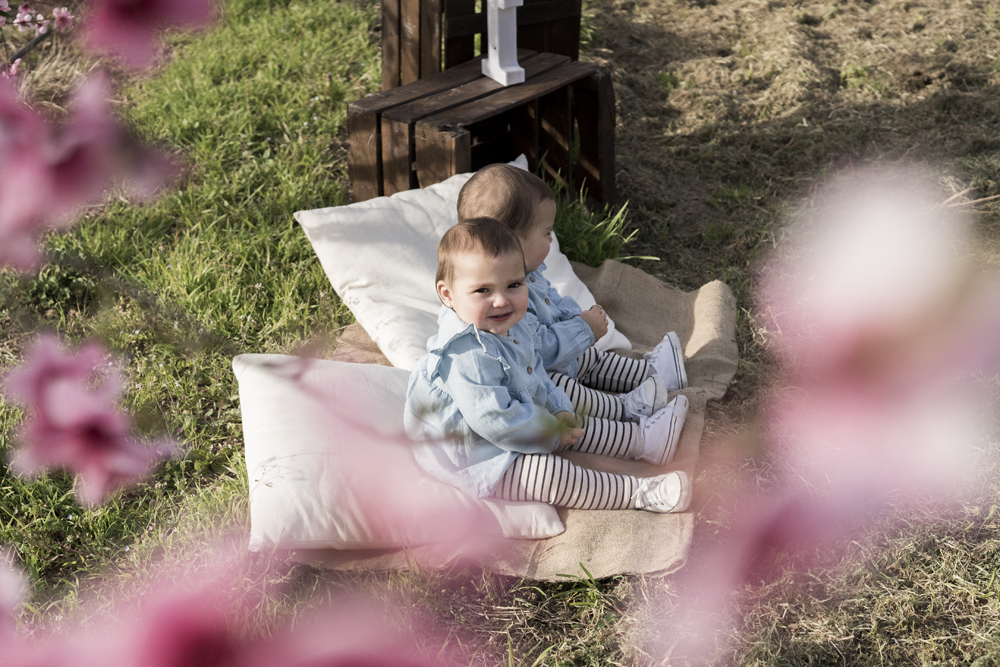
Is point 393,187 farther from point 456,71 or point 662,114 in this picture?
point 662,114

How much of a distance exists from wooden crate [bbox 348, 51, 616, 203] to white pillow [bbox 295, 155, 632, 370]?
208mm

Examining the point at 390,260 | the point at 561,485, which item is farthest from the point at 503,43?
the point at 561,485

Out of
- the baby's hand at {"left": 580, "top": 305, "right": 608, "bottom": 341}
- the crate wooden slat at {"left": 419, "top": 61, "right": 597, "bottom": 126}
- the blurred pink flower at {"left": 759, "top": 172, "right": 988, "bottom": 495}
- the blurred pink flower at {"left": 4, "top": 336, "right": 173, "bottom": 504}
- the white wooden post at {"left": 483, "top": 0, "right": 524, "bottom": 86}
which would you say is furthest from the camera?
the white wooden post at {"left": 483, "top": 0, "right": 524, "bottom": 86}

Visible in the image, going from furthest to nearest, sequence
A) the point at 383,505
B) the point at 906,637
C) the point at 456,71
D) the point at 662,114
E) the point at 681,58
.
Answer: the point at 681,58, the point at 662,114, the point at 456,71, the point at 383,505, the point at 906,637

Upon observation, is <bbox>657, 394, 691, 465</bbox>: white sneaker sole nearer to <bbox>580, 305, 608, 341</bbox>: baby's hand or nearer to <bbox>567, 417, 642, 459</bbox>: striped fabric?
<bbox>567, 417, 642, 459</bbox>: striped fabric

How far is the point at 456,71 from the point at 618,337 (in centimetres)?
119

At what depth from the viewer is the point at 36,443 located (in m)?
0.52

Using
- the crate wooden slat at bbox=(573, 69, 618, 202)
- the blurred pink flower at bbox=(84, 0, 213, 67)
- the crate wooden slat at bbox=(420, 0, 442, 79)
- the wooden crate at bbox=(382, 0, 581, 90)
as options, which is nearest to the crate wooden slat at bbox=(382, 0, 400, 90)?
the wooden crate at bbox=(382, 0, 581, 90)

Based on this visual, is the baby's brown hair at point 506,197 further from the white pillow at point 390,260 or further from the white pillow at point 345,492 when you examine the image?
the white pillow at point 345,492

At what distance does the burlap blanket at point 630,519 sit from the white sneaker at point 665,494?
0.07 ft

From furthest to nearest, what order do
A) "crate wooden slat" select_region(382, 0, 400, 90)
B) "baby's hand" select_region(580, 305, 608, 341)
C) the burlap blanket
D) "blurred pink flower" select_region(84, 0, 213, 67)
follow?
1. "crate wooden slat" select_region(382, 0, 400, 90)
2. "baby's hand" select_region(580, 305, 608, 341)
3. the burlap blanket
4. "blurred pink flower" select_region(84, 0, 213, 67)

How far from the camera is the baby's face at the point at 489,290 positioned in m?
1.52

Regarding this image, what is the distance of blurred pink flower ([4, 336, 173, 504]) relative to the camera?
1.69 ft

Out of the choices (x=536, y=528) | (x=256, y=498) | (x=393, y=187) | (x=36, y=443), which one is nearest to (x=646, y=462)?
(x=536, y=528)
